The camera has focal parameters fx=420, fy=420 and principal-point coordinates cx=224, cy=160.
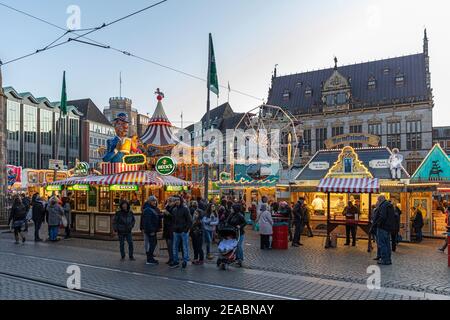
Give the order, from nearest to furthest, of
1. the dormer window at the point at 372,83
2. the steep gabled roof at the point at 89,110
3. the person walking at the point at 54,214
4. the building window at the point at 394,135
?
1. the person walking at the point at 54,214
2. the building window at the point at 394,135
3. the dormer window at the point at 372,83
4. the steep gabled roof at the point at 89,110

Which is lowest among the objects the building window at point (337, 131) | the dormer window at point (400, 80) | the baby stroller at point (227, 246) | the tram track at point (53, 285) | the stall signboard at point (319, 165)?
the tram track at point (53, 285)

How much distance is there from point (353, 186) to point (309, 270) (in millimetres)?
6593

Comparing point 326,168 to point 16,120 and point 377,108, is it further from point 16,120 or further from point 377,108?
point 16,120

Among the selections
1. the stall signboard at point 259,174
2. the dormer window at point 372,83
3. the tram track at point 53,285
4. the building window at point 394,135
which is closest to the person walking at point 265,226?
the tram track at point 53,285

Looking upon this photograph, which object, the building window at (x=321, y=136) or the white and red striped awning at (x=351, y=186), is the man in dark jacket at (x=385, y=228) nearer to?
the white and red striped awning at (x=351, y=186)

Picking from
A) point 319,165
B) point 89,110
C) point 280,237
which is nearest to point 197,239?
point 280,237

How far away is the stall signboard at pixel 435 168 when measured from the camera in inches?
750

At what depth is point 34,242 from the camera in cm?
1598

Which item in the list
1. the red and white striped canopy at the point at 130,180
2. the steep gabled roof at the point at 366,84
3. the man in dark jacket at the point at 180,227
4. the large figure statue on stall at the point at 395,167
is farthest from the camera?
the steep gabled roof at the point at 366,84

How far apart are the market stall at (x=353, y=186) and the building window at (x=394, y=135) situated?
31.7 meters

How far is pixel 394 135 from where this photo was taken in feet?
166

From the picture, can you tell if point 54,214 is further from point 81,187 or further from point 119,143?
point 119,143
